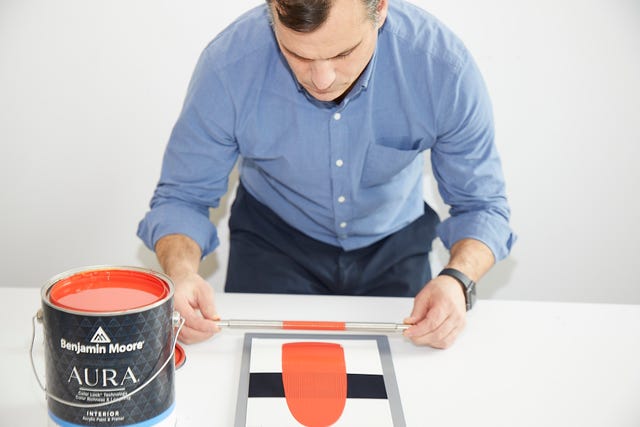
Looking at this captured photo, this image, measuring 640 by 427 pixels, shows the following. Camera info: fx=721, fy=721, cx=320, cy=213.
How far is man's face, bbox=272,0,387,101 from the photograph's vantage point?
3.20 ft

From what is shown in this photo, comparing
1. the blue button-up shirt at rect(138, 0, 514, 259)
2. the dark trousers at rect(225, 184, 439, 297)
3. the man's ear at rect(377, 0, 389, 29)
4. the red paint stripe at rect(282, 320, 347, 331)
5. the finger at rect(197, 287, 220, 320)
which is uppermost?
the man's ear at rect(377, 0, 389, 29)

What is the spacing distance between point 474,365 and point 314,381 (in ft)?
0.73

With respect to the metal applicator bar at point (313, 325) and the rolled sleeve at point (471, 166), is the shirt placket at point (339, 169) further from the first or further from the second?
the metal applicator bar at point (313, 325)

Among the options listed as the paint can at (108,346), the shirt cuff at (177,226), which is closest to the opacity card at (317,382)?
the paint can at (108,346)

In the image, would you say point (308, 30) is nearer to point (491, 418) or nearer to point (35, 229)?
point (491, 418)

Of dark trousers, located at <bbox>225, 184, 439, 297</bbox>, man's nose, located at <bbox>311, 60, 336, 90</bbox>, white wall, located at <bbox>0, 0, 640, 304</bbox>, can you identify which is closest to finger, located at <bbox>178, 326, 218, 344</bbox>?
man's nose, located at <bbox>311, 60, 336, 90</bbox>

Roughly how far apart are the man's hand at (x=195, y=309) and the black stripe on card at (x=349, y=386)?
10cm

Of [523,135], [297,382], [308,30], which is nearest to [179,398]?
[297,382]

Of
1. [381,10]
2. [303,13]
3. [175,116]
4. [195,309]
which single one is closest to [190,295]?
[195,309]

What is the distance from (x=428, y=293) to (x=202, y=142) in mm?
489

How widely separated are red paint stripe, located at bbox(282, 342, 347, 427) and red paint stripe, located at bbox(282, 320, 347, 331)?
0.07 ft

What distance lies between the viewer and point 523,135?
6.24 ft

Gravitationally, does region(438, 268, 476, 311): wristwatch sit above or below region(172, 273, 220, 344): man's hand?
below

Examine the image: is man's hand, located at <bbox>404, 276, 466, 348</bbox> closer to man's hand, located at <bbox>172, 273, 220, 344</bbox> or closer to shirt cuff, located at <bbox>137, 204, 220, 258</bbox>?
man's hand, located at <bbox>172, 273, 220, 344</bbox>
